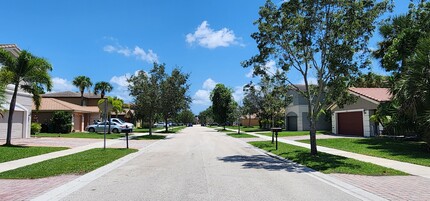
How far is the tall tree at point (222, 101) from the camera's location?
6199cm

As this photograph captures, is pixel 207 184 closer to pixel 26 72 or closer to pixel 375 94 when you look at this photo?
pixel 26 72

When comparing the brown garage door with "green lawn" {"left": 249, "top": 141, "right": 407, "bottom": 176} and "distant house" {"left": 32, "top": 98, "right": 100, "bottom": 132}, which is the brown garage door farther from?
"distant house" {"left": 32, "top": 98, "right": 100, "bottom": 132}

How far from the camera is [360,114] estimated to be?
105 ft

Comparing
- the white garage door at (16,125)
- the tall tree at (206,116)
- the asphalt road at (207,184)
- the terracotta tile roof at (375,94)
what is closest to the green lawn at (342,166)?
the asphalt road at (207,184)

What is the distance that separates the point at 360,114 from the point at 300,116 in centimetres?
1529

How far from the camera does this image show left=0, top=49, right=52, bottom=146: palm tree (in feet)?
67.8

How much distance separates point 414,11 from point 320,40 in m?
10.8

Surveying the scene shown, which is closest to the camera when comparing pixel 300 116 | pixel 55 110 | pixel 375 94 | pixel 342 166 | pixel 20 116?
pixel 342 166

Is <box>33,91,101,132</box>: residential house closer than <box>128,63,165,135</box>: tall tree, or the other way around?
<box>128,63,165,135</box>: tall tree

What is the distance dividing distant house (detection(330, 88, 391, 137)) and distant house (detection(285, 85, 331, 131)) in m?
7.92

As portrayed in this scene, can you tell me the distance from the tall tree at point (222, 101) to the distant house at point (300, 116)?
46.1 feet

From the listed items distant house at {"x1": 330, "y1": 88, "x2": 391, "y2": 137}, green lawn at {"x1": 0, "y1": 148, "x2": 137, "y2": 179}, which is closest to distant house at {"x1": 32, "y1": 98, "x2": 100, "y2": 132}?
green lawn at {"x1": 0, "y1": 148, "x2": 137, "y2": 179}

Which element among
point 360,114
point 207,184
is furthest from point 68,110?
point 207,184

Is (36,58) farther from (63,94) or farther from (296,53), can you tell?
(63,94)
